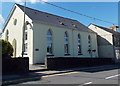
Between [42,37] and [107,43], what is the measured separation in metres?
18.5

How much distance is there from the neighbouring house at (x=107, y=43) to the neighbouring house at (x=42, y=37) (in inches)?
169

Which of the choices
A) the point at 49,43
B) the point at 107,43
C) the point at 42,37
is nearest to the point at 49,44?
the point at 49,43

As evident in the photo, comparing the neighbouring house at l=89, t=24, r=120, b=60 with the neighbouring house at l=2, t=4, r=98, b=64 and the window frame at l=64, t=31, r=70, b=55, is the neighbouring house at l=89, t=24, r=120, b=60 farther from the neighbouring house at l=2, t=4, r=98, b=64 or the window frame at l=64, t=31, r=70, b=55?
the window frame at l=64, t=31, r=70, b=55

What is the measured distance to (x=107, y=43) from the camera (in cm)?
3067

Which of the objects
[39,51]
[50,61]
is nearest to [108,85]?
[50,61]

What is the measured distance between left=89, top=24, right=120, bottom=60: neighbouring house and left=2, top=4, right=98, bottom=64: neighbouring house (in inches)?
169

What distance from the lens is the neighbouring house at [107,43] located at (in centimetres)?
2942

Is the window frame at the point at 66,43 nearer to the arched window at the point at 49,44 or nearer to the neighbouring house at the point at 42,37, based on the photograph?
the neighbouring house at the point at 42,37

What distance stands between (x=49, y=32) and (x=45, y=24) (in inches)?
67.5

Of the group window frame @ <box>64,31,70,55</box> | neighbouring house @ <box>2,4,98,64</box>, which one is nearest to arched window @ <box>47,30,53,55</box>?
neighbouring house @ <box>2,4,98,64</box>

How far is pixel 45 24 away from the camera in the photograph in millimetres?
20391

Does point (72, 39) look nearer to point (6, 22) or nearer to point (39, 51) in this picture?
point (39, 51)

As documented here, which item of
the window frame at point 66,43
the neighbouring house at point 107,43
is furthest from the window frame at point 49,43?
the neighbouring house at point 107,43

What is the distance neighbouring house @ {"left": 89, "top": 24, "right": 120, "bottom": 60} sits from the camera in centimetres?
2942
